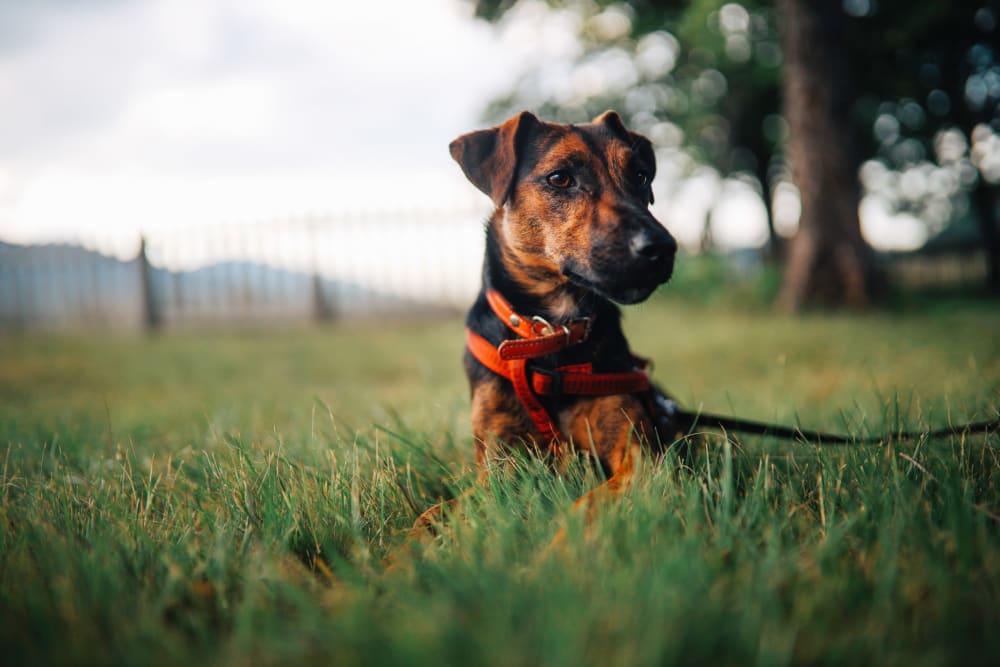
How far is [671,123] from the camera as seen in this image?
21.5 m

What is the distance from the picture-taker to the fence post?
13.6 metres

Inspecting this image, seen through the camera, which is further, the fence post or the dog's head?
the fence post

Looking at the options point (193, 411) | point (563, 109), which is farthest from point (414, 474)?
point (563, 109)

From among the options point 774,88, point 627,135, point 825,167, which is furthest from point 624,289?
point 774,88

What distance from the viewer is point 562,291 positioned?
242cm

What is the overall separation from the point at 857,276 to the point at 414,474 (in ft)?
30.8

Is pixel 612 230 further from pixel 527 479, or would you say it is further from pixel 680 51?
pixel 680 51

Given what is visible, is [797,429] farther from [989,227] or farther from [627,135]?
[989,227]

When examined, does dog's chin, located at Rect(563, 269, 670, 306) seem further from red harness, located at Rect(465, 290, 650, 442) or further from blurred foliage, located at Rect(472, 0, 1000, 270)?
blurred foliage, located at Rect(472, 0, 1000, 270)

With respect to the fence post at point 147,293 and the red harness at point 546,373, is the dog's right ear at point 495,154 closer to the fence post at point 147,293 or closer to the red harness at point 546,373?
the red harness at point 546,373

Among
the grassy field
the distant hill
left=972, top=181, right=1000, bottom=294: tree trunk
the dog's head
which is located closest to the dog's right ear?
the dog's head

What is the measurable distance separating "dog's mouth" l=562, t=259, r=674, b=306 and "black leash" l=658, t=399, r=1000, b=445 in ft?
1.81

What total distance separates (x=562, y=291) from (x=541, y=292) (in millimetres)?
89

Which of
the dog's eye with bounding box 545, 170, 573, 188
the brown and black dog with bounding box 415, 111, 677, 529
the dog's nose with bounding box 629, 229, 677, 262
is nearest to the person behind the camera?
the dog's nose with bounding box 629, 229, 677, 262
